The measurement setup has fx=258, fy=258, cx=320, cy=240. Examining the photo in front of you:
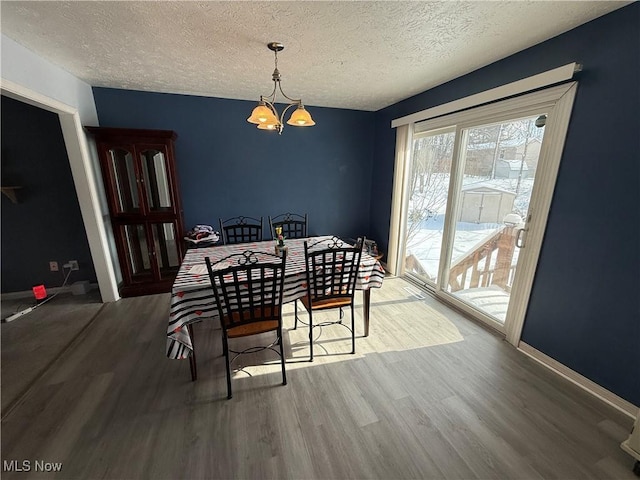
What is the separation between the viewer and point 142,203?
2.99 meters

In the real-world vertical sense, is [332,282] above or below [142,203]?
below

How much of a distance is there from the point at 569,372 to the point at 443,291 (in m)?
1.31

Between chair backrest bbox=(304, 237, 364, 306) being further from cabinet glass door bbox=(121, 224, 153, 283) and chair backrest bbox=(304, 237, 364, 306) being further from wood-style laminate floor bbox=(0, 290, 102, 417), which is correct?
cabinet glass door bbox=(121, 224, 153, 283)

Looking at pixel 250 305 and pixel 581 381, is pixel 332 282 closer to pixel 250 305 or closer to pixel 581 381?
pixel 250 305

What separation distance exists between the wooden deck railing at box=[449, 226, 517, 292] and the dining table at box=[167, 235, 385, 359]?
1226mm

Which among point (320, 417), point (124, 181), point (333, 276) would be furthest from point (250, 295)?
point (124, 181)

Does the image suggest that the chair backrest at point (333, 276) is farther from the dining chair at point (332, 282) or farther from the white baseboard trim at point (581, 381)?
the white baseboard trim at point (581, 381)

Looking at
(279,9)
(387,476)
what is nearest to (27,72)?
(279,9)

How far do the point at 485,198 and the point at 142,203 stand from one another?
376cm

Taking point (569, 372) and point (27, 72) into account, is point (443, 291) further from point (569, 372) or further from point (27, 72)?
point (27, 72)

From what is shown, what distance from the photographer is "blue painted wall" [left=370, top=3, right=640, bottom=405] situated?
60.8 inches

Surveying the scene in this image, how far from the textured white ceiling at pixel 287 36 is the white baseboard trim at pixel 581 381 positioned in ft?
7.76

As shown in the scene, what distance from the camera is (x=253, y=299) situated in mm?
1801

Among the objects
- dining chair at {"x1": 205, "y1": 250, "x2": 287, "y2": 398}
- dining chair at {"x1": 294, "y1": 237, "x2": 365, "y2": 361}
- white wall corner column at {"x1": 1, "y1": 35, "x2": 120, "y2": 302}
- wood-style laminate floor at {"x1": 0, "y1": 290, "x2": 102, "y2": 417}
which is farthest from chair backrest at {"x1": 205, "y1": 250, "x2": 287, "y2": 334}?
white wall corner column at {"x1": 1, "y1": 35, "x2": 120, "y2": 302}
